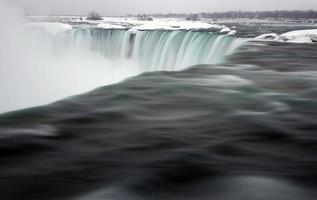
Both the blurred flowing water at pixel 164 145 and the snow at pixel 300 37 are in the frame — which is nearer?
the blurred flowing water at pixel 164 145

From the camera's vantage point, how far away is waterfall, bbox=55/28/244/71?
1606 cm

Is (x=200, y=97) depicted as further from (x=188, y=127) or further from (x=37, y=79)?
(x=37, y=79)

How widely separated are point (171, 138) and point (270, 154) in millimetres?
939

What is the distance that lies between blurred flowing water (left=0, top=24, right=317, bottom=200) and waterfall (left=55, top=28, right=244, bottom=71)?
479 cm

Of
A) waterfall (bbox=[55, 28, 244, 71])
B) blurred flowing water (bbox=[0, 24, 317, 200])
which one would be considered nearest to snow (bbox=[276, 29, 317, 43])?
waterfall (bbox=[55, 28, 244, 71])

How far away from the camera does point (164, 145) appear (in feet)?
11.7

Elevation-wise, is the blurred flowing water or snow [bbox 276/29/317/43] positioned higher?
snow [bbox 276/29/317/43]

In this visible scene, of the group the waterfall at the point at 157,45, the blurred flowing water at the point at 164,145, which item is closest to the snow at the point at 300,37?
Result: the waterfall at the point at 157,45

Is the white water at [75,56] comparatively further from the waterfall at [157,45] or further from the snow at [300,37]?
the snow at [300,37]

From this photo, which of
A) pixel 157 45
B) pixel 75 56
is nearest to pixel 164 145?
pixel 157 45

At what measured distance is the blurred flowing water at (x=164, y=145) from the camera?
2.69 metres

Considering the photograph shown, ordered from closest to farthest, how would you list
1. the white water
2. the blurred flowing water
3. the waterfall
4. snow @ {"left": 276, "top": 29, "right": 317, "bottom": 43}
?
1. the blurred flowing water
2. snow @ {"left": 276, "top": 29, "right": 317, "bottom": 43}
3. the waterfall
4. the white water

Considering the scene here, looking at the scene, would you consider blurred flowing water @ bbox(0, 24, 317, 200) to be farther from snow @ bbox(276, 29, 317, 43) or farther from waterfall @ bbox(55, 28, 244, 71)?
snow @ bbox(276, 29, 317, 43)

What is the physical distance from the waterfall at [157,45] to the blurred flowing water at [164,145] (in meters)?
4.79
